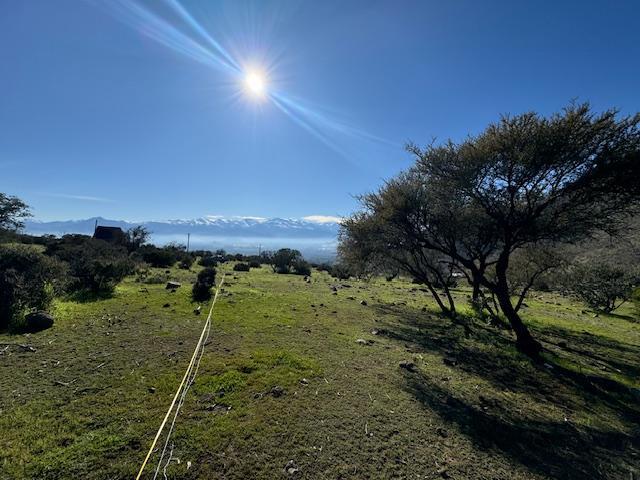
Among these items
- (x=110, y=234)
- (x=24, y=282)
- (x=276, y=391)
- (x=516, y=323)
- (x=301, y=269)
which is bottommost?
(x=276, y=391)

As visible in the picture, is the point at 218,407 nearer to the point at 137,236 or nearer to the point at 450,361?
the point at 450,361

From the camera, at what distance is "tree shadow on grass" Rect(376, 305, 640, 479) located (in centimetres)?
510

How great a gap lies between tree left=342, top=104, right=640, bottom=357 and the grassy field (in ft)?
13.6

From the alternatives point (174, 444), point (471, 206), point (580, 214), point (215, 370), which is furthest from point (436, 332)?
point (174, 444)

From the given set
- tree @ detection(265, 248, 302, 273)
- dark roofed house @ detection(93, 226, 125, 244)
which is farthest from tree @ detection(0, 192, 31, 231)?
tree @ detection(265, 248, 302, 273)

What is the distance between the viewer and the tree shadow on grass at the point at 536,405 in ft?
16.7

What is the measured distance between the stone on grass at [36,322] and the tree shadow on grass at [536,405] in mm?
10488

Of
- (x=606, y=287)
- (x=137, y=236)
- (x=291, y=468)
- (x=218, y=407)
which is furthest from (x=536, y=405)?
(x=137, y=236)

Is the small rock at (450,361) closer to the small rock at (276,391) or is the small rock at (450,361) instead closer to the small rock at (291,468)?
the small rock at (276,391)

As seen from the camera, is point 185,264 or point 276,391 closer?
point 276,391

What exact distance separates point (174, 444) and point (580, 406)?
29.0 feet

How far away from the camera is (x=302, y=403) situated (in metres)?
5.97

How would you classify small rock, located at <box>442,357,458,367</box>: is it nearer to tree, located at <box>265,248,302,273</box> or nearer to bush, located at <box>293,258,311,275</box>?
tree, located at <box>265,248,302,273</box>

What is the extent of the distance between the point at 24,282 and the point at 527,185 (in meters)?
17.7
